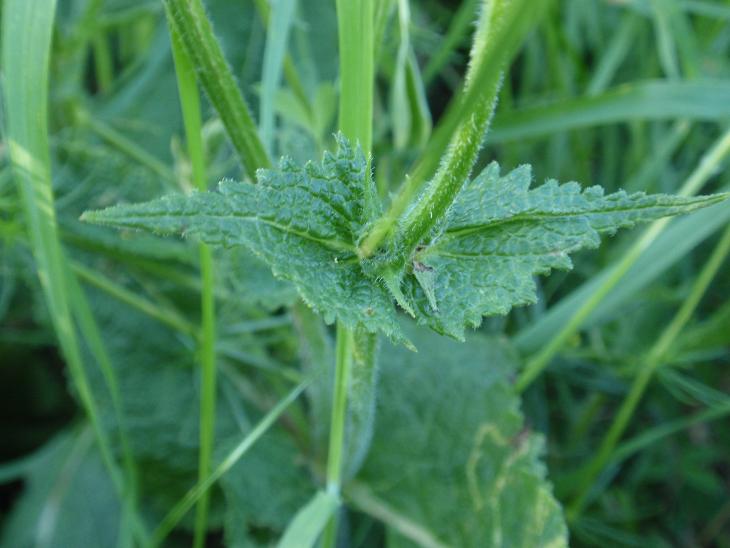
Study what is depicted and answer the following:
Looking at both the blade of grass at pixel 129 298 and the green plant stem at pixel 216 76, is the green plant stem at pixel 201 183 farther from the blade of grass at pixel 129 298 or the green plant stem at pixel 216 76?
the blade of grass at pixel 129 298

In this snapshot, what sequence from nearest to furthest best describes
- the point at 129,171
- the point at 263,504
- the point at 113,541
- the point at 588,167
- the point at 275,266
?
the point at 275,266
the point at 263,504
the point at 129,171
the point at 113,541
the point at 588,167

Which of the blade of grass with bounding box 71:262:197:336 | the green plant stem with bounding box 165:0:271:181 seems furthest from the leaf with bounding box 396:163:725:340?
the blade of grass with bounding box 71:262:197:336

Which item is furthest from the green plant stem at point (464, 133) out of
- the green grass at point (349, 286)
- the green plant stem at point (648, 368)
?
the green plant stem at point (648, 368)

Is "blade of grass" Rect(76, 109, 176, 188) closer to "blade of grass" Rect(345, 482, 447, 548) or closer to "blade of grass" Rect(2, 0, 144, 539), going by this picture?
"blade of grass" Rect(2, 0, 144, 539)

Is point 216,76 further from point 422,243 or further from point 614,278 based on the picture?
point 614,278

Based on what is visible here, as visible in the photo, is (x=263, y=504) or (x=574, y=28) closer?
(x=263, y=504)

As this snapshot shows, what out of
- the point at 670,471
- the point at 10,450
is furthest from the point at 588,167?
the point at 10,450

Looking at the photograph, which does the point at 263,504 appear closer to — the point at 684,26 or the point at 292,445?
the point at 292,445
